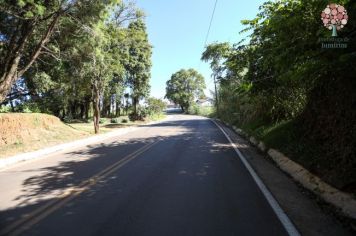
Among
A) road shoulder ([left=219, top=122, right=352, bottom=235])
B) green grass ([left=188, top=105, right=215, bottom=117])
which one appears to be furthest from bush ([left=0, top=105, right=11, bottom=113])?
green grass ([left=188, top=105, right=215, bottom=117])

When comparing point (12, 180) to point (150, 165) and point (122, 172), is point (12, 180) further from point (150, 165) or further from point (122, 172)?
point (150, 165)

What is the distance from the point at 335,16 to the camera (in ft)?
25.6

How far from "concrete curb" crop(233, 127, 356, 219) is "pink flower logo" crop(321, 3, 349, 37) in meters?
3.08

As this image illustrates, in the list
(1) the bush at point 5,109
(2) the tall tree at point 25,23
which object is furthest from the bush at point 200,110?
(2) the tall tree at point 25,23

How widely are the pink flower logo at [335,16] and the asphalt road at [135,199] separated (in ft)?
12.3

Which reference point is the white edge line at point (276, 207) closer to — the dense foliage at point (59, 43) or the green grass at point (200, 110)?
the dense foliage at point (59, 43)

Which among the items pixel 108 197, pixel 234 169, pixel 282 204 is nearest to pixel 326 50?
pixel 282 204

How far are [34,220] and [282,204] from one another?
433 centimetres

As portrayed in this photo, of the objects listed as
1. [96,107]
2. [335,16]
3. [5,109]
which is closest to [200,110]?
[5,109]

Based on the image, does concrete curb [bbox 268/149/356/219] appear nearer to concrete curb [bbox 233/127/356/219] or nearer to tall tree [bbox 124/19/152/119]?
concrete curb [bbox 233/127/356/219]

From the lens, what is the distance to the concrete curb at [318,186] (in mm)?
6618

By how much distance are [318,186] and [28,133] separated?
15.2 metres

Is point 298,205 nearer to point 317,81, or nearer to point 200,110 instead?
point 317,81

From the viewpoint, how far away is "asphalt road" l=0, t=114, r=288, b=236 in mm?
5836
